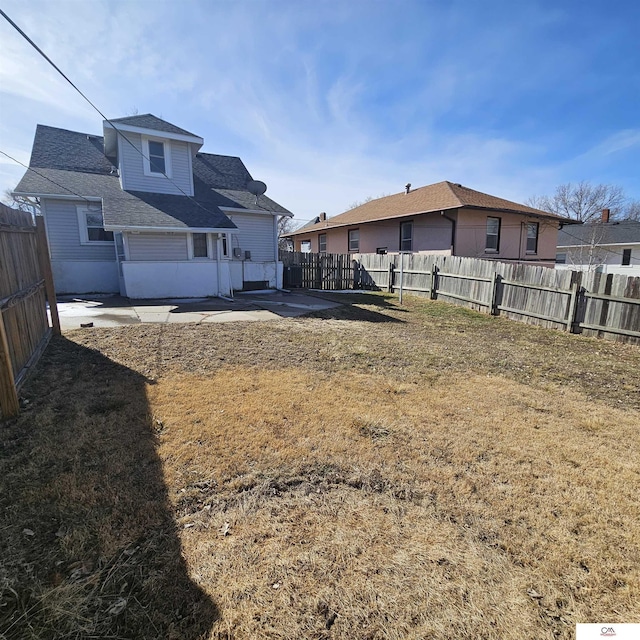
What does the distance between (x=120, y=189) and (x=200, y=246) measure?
3499mm

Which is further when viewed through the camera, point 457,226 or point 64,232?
point 457,226

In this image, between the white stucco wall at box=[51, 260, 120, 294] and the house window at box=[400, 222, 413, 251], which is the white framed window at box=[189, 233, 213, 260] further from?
the house window at box=[400, 222, 413, 251]

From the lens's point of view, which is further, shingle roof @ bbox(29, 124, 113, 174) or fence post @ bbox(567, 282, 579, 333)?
shingle roof @ bbox(29, 124, 113, 174)

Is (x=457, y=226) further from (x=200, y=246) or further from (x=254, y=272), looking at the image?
(x=200, y=246)

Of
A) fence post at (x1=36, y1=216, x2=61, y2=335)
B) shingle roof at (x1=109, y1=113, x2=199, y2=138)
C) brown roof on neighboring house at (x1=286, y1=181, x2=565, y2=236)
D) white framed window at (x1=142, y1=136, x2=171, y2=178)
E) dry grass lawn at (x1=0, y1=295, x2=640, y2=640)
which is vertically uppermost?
shingle roof at (x1=109, y1=113, x2=199, y2=138)

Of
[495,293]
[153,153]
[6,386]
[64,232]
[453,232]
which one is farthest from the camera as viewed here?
[453,232]

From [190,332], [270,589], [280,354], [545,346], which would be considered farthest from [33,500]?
[545,346]

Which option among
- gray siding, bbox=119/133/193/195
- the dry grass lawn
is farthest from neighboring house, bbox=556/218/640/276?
the dry grass lawn

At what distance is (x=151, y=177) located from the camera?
1275 centimetres

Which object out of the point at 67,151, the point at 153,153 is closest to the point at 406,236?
the point at 153,153

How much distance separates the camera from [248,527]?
7.18 feet

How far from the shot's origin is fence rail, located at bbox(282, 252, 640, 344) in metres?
7.22

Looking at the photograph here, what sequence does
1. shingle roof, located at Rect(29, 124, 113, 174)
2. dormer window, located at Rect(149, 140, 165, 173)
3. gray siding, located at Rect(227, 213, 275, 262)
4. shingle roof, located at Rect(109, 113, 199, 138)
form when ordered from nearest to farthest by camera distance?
shingle roof, located at Rect(109, 113, 199, 138) < dormer window, located at Rect(149, 140, 165, 173) < shingle roof, located at Rect(29, 124, 113, 174) < gray siding, located at Rect(227, 213, 275, 262)

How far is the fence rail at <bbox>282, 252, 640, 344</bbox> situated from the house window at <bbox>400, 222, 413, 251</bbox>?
2960mm
